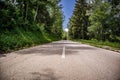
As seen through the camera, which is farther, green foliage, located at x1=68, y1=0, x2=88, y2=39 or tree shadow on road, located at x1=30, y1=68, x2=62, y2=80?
green foliage, located at x1=68, y1=0, x2=88, y2=39

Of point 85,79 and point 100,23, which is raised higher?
point 100,23

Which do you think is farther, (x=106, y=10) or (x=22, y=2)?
(x=106, y=10)

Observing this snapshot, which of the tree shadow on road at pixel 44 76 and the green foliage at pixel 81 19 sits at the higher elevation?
the green foliage at pixel 81 19

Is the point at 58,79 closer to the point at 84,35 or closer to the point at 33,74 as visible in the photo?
the point at 33,74

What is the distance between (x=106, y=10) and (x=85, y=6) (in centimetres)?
3069

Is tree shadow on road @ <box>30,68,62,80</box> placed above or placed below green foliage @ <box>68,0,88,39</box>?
below

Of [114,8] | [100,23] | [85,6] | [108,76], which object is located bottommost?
[108,76]

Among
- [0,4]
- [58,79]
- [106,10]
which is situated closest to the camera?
[58,79]

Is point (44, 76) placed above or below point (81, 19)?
below

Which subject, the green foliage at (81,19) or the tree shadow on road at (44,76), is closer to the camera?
the tree shadow on road at (44,76)

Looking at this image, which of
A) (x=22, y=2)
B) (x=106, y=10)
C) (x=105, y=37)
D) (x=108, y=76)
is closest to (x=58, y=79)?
(x=108, y=76)

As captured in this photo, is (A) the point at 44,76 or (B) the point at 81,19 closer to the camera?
(A) the point at 44,76

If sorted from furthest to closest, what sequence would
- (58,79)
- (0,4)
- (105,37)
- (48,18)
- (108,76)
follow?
(48,18) < (105,37) < (0,4) < (108,76) < (58,79)

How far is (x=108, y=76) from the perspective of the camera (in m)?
7.03
